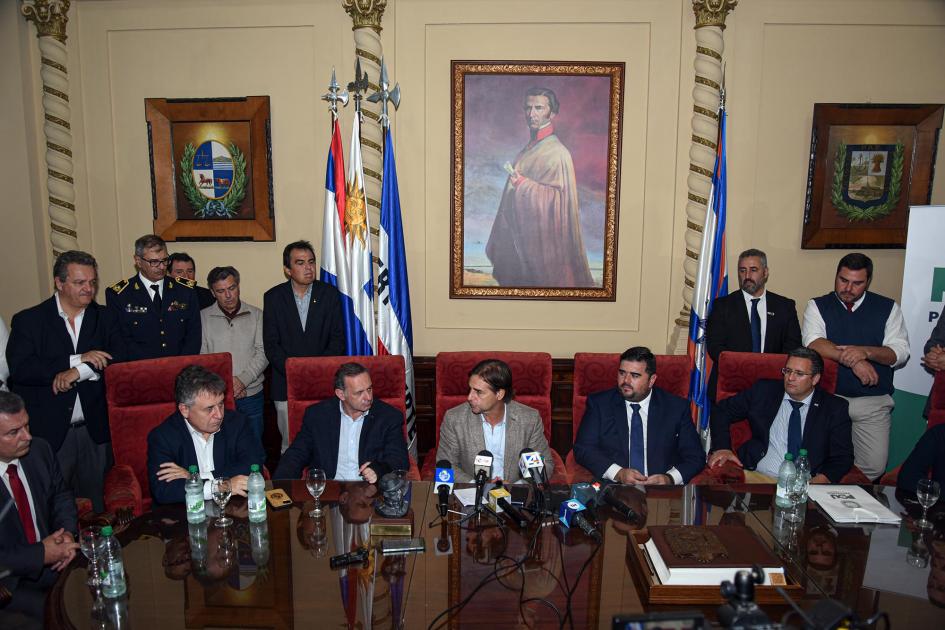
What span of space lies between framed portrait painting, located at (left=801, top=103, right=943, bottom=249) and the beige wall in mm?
109

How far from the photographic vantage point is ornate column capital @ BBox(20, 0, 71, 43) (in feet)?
15.8

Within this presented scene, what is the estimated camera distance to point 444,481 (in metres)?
2.54

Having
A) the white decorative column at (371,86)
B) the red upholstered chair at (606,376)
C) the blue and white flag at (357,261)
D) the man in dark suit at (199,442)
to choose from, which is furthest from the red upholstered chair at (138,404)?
the red upholstered chair at (606,376)

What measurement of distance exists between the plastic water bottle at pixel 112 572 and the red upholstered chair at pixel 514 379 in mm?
1835

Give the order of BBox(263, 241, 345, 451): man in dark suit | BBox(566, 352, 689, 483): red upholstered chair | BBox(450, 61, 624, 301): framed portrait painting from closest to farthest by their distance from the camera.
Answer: BBox(566, 352, 689, 483): red upholstered chair
BBox(263, 241, 345, 451): man in dark suit
BBox(450, 61, 624, 301): framed portrait painting

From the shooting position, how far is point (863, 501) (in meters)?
2.60

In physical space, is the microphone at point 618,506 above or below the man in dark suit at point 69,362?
below

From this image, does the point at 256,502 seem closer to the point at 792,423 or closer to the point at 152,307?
the point at 152,307

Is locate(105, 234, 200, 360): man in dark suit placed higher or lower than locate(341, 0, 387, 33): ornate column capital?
lower

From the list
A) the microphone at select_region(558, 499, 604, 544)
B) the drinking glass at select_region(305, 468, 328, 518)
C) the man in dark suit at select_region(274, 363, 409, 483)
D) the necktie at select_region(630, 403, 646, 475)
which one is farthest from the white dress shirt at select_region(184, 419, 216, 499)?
the necktie at select_region(630, 403, 646, 475)

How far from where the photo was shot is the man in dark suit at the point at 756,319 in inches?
165

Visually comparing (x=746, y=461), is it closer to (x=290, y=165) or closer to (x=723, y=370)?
(x=723, y=370)

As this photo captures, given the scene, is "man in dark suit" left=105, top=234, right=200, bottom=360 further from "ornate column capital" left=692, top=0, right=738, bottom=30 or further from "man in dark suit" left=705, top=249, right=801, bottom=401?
"ornate column capital" left=692, top=0, right=738, bottom=30

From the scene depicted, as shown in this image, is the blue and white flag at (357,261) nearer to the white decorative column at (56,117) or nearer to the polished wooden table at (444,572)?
the polished wooden table at (444,572)
